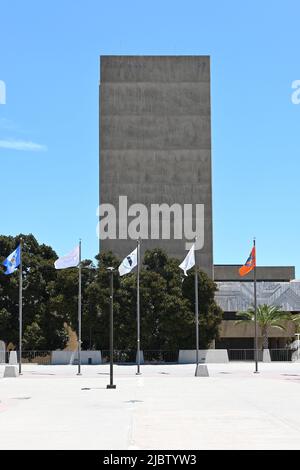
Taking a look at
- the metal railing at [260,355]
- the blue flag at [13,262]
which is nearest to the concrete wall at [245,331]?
the metal railing at [260,355]

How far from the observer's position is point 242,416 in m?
20.9

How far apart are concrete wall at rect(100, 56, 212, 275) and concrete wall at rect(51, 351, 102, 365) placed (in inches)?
1538

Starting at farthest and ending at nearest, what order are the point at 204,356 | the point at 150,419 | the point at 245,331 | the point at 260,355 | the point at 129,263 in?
the point at 245,331, the point at 260,355, the point at 204,356, the point at 129,263, the point at 150,419

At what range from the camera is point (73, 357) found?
2756 inches

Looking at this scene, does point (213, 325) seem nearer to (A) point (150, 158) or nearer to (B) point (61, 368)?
(B) point (61, 368)

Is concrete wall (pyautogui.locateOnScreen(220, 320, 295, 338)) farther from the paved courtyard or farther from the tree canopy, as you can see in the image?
the paved courtyard

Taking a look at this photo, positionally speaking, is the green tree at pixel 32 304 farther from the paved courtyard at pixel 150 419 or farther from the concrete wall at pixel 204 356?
the paved courtyard at pixel 150 419

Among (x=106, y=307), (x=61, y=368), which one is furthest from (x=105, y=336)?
(x=61, y=368)

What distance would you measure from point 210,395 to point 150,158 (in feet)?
259

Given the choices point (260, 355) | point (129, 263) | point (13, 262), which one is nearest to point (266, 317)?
point (260, 355)

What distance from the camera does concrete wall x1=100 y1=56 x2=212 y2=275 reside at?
107 m

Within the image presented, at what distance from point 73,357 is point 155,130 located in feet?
155

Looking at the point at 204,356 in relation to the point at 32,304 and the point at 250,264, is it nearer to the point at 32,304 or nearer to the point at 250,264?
the point at 32,304

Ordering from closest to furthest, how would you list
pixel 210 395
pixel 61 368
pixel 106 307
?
pixel 210 395
pixel 61 368
pixel 106 307
